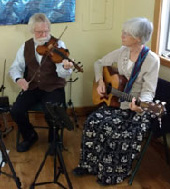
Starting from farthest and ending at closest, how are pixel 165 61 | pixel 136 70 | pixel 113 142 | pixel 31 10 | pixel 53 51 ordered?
pixel 31 10 → pixel 165 61 → pixel 53 51 → pixel 136 70 → pixel 113 142

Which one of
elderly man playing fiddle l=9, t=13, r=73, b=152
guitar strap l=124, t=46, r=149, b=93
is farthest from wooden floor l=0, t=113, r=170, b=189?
guitar strap l=124, t=46, r=149, b=93

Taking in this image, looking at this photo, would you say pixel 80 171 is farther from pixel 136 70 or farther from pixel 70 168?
pixel 136 70

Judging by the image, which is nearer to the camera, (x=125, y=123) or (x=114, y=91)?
(x=125, y=123)

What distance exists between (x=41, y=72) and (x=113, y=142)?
895mm

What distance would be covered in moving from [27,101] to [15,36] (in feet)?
2.44

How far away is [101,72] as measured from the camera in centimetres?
249

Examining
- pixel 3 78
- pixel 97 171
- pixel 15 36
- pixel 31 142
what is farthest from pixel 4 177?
pixel 15 36

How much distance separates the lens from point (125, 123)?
2.12m

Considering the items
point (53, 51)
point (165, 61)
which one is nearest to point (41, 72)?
point (53, 51)

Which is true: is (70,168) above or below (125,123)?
below

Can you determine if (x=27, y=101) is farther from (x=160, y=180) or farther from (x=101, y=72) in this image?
(x=160, y=180)

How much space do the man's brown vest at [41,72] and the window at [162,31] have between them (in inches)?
36.2

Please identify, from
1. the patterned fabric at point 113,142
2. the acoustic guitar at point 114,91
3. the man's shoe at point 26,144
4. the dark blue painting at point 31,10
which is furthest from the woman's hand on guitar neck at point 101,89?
the dark blue painting at point 31,10

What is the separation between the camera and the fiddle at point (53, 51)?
234 centimetres
